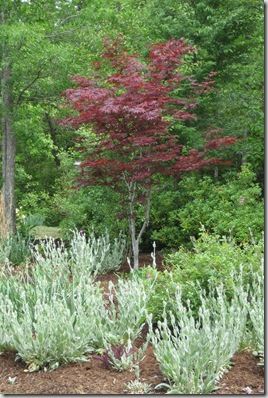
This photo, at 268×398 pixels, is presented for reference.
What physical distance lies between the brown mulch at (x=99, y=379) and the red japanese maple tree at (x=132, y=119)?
11.9 feet

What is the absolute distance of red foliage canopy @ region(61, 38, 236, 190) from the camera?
7.20m

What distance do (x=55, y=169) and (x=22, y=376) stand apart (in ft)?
47.2

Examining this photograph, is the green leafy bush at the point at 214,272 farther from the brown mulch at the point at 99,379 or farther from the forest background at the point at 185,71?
the forest background at the point at 185,71

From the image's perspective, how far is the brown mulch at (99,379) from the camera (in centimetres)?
365

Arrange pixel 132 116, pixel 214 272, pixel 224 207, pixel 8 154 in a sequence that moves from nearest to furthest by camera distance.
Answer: pixel 214 272 < pixel 132 116 < pixel 224 207 < pixel 8 154

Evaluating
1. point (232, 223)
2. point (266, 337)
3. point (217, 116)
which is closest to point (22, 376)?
point (266, 337)

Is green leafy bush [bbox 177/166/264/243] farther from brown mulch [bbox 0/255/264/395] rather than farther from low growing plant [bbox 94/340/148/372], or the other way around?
low growing plant [bbox 94/340/148/372]

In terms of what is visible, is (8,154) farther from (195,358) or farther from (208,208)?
(195,358)

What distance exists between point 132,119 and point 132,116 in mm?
40

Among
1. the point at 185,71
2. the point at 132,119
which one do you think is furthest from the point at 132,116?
the point at 185,71

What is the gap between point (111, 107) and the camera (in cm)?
706

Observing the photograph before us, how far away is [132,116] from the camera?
24.3 ft

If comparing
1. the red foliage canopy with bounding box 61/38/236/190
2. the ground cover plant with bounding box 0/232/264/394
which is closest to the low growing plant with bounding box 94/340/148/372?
the ground cover plant with bounding box 0/232/264/394

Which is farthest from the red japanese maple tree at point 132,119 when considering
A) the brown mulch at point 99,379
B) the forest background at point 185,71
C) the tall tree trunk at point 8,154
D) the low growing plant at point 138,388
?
the low growing plant at point 138,388
